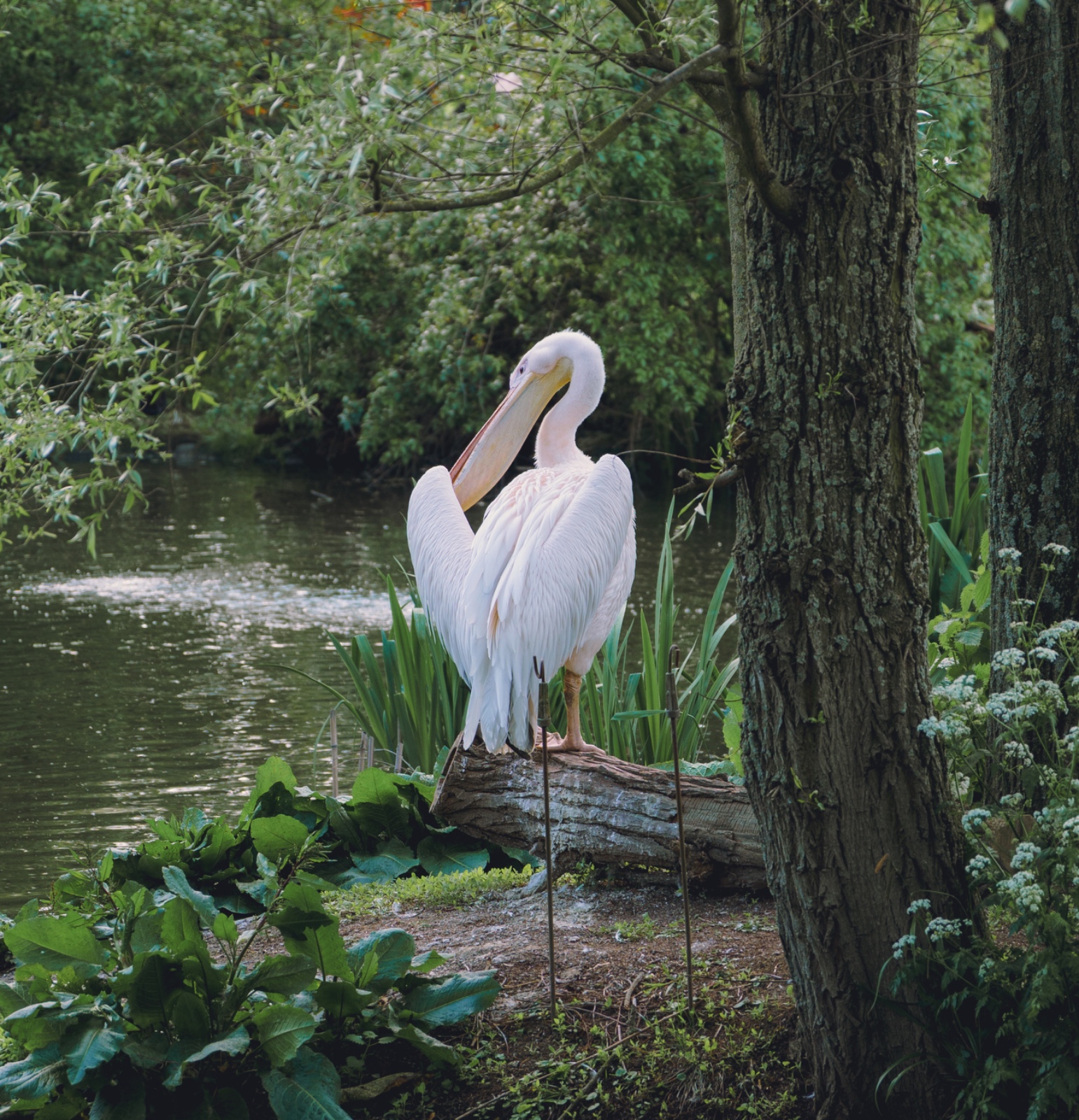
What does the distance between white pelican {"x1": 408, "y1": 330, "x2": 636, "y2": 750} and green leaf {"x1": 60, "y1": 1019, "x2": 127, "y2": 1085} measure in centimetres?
173

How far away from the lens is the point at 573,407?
16.5 feet

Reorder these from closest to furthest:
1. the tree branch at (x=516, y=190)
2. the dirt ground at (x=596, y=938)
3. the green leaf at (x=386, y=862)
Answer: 1. the tree branch at (x=516, y=190)
2. the dirt ground at (x=596, y=938)
3. the green leaf at (x=386, y=862)

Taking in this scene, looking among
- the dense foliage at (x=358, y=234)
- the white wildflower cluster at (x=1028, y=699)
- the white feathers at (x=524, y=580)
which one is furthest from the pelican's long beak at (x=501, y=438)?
the white wildflower cluster at (x=1028, y=699)

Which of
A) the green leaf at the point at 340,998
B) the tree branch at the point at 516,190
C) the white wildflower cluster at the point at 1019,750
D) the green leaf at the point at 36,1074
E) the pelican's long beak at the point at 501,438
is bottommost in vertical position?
the green leaf at the point at 36,1074

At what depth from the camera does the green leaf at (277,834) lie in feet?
12.2

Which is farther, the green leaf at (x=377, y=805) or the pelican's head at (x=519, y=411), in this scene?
the pelican's head at (x=519, y=411)

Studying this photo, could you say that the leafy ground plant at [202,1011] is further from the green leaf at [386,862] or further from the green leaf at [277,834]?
the green leaf at [386,862]

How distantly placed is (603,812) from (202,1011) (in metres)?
1.48

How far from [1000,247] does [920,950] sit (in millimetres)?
1808

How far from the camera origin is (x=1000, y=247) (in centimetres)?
326

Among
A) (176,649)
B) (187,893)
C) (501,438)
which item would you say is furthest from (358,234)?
(176,649)

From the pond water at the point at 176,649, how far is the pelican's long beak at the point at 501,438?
1351mm

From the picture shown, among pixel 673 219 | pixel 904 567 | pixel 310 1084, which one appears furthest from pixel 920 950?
pixel 673 219

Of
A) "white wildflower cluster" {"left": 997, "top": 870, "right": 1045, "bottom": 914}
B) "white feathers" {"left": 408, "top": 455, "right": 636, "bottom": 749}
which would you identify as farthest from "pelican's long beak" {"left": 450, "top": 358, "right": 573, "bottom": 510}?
"white wildflower cluster" {"left": 997, "top": 870, "right": 1045, "bottom": 914}
